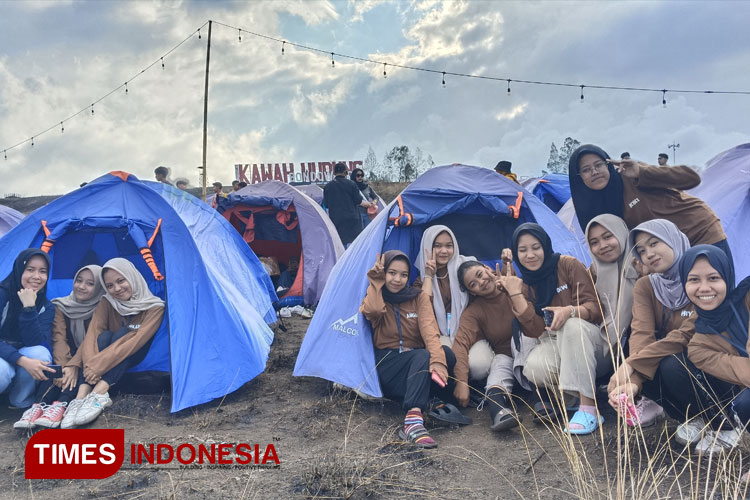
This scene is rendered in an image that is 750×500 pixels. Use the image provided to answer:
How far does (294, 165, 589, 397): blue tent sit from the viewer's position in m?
4.19

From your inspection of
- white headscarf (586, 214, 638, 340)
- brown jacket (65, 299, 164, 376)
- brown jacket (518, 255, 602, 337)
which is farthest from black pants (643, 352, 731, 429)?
brown jacket (65, 299, 164, 376)

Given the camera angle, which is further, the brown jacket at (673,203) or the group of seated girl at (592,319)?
the brown jacket at (673,203)

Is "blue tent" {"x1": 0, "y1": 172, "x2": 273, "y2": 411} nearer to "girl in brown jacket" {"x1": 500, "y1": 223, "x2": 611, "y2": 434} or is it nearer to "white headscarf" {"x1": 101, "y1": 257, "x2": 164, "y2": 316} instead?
"white headscarf" {"x1": 101, "y1": 257, "x2": 164, "y2": 316}

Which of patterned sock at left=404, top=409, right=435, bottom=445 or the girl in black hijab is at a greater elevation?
the girl in black hijab

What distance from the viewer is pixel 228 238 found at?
19.6 ft

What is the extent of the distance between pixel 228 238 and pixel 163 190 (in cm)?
84

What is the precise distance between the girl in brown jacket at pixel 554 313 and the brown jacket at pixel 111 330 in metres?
2.62

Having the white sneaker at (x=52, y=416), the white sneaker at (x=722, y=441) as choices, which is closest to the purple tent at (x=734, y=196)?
the white sneaker at (x=722, y=441)

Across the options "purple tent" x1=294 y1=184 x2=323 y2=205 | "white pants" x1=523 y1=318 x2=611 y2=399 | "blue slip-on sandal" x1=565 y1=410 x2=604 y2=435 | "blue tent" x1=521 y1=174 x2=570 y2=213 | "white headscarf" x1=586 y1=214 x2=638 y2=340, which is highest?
"purple tent" x1=294 y1=184 x2=323 y2=205

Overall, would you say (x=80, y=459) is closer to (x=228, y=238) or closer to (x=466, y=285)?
(x=466, y=285)

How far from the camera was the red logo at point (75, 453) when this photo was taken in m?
3.05

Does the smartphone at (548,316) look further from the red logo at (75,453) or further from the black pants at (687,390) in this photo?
the red logo at (75,453)

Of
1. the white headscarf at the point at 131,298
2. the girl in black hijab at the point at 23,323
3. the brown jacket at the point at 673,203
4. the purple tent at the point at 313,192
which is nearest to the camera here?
the brown jacket at the point at 673,203

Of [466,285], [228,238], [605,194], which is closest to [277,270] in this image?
[228,238]
